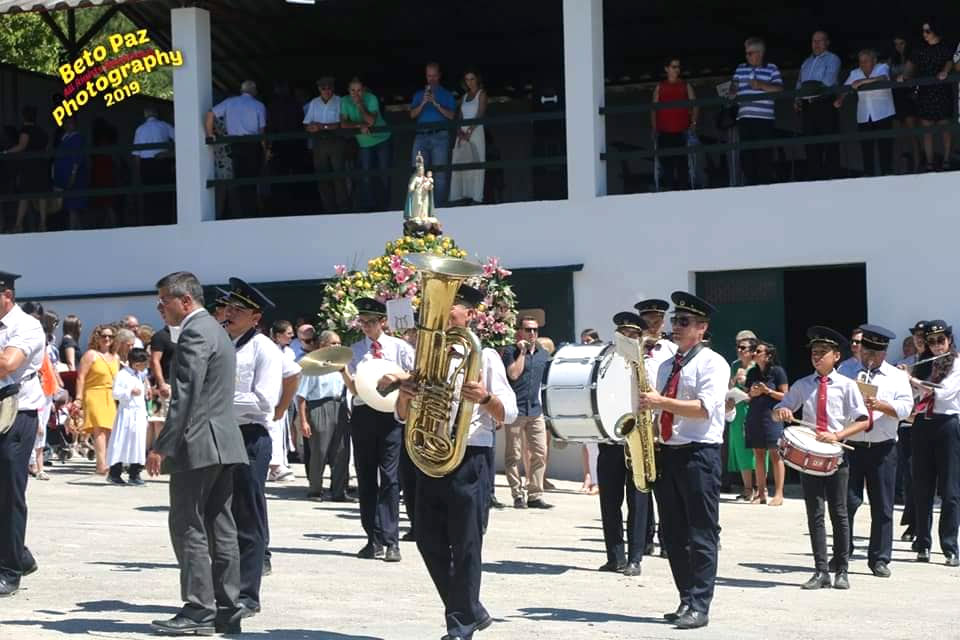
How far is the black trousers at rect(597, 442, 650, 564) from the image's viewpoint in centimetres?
1305

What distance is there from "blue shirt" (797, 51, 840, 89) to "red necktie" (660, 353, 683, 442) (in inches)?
410

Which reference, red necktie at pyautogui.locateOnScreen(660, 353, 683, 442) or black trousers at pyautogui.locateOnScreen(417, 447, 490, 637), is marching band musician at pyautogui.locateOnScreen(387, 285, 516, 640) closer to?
black trousers at pyautogui.locateOnScreen(417, 447, 490, 637)

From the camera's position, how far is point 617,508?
13.1 metres

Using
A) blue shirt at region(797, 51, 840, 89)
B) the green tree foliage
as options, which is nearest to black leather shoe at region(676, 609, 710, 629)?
blue shirt at region(797, 51, 840, 89)

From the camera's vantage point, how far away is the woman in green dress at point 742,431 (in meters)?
18.9

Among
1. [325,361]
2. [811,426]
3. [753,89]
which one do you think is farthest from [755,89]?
[325,361]

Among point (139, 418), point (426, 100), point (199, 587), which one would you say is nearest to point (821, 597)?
point (199, 587)

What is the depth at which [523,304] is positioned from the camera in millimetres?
21172

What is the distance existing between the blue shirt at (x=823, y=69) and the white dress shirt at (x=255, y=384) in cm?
1111

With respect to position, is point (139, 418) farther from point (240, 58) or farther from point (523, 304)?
point (240, 58)

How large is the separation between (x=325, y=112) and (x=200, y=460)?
44.4ft

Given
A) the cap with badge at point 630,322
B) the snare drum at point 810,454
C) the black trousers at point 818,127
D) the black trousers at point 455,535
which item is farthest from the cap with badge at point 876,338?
the black trousers at point 818,127

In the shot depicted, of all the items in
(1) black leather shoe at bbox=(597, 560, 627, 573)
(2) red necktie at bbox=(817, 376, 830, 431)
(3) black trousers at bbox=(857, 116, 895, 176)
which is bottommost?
(1) black leather shoe at bbox=(597, 560, 627, 573)

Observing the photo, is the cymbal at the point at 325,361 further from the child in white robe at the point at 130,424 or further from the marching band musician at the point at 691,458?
the child in white robe at the point at 130,424
